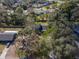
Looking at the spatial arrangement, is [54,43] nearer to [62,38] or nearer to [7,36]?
[62,38]

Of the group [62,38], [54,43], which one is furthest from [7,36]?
[62,38]

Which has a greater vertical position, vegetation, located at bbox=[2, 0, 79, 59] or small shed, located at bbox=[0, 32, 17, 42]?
vegetation, located at bbox=[2, 0, 79, 59]

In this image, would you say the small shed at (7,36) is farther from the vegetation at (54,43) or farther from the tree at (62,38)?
the tree at (62,38)

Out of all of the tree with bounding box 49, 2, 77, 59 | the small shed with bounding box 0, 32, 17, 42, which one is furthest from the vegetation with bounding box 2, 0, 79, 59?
the small shed with bounding box 0, 32, 17, 42

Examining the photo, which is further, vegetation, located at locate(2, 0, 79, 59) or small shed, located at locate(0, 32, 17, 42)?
small shed, located at locate(0, 32, 17, 42)

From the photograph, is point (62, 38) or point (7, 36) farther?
point (7, 36)

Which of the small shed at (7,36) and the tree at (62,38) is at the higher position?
the tree at (62,38)

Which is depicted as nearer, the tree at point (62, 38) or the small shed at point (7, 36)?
the tree at point (62, 38)

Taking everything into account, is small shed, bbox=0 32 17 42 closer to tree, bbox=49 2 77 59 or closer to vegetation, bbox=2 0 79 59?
vegetation, bbox=2 0 79 59

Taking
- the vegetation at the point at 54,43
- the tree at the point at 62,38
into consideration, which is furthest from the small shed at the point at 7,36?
the tree at the point at 62,38

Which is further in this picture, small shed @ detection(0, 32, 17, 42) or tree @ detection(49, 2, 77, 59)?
small shed @ detection(0, 32, 17, 42)

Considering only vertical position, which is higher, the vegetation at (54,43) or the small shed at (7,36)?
the vegetation at (54,43)
